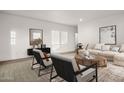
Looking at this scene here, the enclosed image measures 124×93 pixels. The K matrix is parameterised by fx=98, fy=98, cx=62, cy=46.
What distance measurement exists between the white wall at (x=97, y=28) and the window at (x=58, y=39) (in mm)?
2727

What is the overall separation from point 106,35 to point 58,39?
3.63 m

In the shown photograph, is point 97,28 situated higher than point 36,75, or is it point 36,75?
point 97,28

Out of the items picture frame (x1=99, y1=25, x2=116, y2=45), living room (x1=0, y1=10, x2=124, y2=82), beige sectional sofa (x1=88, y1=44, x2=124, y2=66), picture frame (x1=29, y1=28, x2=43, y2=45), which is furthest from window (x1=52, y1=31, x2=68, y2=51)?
picture frame (x1=99, y1=25, x2=116, y2=45)

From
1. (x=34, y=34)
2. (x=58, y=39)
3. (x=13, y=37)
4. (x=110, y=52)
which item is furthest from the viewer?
(x=58, y=39)

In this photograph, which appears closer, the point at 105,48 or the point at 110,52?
the point at 110,52

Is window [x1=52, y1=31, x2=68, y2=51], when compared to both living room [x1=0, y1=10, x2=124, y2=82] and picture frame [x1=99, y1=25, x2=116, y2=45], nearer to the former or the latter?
living room [x1=0, y1=10, x2=124, y2=82]

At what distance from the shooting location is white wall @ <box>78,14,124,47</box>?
4.01 metres

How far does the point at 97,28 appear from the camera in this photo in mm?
4211

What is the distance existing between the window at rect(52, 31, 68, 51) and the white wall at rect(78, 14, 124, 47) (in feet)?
8.95

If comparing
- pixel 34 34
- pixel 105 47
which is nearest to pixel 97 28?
pixel 105 47

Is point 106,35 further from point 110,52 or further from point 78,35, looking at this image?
point 78,35

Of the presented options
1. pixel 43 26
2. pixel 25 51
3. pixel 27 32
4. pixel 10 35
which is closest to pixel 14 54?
pixel 25 51
